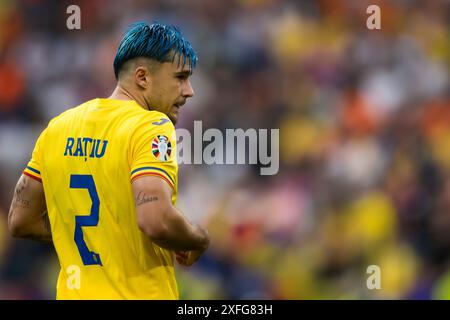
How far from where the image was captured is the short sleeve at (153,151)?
253cm

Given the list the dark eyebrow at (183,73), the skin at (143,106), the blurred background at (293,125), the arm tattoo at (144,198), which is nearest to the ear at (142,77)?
the skin at (143,106)

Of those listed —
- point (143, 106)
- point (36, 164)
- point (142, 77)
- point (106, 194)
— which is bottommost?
point (106, 194)

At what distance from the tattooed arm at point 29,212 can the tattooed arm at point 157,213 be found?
53cm

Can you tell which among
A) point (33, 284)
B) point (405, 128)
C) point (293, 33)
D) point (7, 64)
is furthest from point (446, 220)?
point (7, 64)

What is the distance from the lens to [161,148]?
258 cm

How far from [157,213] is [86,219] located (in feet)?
1.09

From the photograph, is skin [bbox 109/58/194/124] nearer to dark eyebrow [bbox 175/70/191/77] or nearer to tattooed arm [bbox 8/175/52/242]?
dark eyebrow [bbox 175/70/191/77]

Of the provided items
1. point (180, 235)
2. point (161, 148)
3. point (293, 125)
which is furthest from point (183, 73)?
point (293, 125)

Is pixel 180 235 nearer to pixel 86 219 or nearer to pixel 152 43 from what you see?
pixel 86 219

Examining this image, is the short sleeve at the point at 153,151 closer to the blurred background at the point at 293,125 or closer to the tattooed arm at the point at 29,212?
the tattooed arm at the point at 29,212

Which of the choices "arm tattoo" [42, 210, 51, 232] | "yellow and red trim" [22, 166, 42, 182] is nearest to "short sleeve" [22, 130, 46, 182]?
"yellow and red trim" [22, 166, 42, 182]
